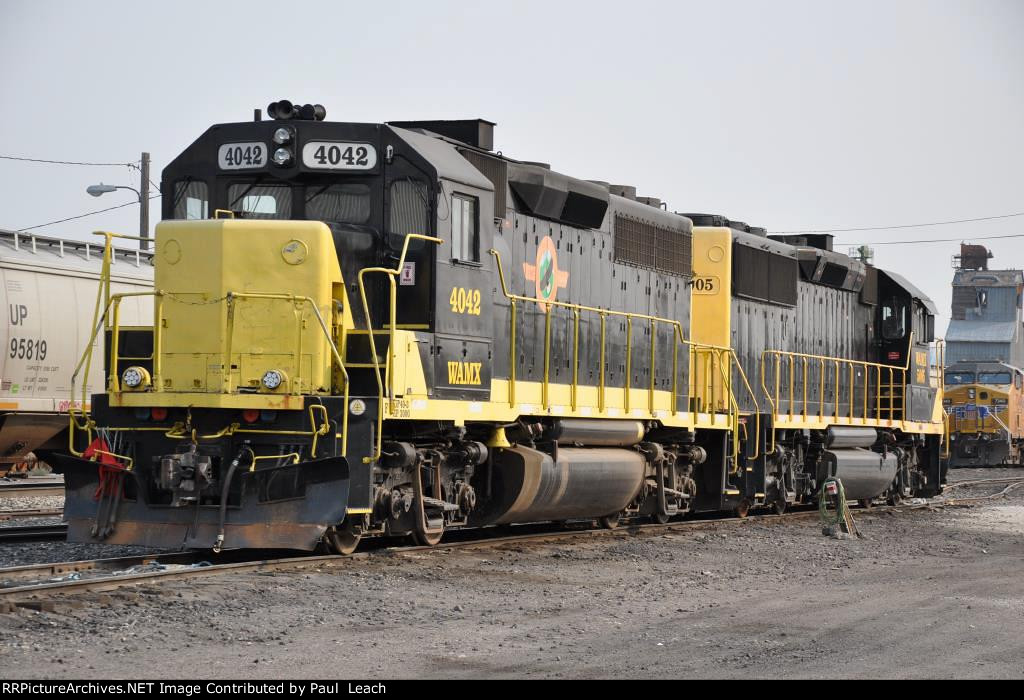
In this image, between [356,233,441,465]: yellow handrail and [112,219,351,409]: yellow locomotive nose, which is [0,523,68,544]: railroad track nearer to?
[112,219,351,409]: yellow locomotive nose

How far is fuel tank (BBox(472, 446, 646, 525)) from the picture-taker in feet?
41.9

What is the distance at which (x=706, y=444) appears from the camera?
56.2 ft

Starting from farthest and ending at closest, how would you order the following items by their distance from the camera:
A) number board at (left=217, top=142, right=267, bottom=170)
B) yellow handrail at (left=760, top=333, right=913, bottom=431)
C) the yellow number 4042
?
yellow handrail at (left=760, top=333, right=913, bottom=431), the yellow number 4042, number board at (left=217, top=142, right=267, bottom=170)

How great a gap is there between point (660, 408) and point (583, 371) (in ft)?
5.66

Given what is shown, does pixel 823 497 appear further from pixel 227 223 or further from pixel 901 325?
pixel 227 223

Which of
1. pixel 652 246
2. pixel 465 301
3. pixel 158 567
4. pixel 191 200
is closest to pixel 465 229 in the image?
pixel 465 301

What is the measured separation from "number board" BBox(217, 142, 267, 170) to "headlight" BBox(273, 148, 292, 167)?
0.45ft

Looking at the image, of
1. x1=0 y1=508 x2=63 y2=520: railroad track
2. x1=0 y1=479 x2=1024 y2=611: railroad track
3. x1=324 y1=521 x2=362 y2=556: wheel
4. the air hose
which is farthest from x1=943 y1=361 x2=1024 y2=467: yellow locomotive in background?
x1=324 y1=521 x2=362 y2=556: wheel

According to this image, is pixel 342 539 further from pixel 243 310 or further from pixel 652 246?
pixel 652 246

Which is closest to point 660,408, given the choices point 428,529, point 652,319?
point 652,319

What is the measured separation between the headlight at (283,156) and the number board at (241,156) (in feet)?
0.45

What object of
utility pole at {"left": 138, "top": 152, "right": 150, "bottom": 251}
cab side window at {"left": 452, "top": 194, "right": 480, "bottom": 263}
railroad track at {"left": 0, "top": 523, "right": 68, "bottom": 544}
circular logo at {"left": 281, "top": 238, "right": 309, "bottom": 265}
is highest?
utility pole at {"left": 138, "top": 152, "right": 150, "bottom": 251}

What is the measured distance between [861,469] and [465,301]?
10.3 metres

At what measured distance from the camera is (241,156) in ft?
37.7
